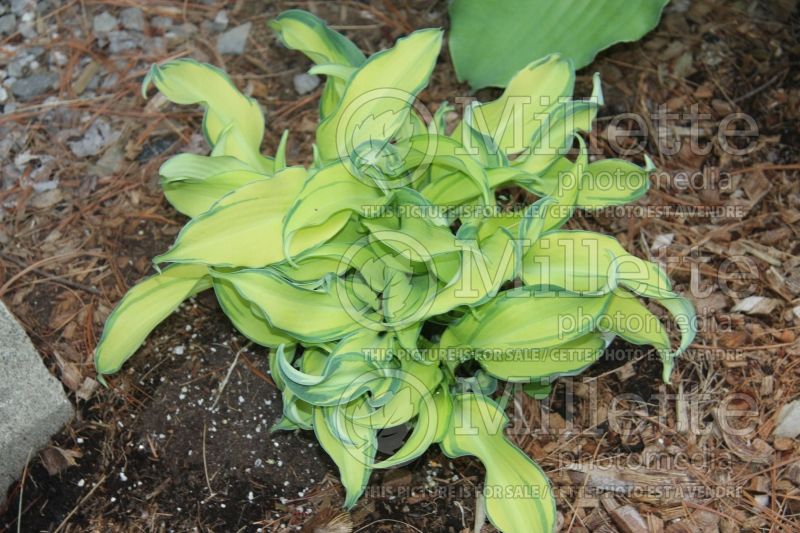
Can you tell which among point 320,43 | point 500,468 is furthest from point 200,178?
point 500,468

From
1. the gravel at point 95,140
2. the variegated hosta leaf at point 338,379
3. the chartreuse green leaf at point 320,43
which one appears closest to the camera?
the variegated hosta leaf at point 338,379

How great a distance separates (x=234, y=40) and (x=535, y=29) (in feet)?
2.52

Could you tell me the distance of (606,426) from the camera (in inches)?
66.9

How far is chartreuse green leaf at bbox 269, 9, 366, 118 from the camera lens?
172 cm

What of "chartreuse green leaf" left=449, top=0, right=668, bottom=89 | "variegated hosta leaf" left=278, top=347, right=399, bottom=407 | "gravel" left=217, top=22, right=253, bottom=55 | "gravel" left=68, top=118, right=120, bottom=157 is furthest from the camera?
"gravel" left=217, top=22, right=253, bottom=55

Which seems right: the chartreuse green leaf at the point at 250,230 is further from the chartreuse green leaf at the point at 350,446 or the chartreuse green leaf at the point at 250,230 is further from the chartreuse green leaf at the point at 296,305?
the chartreuse green leaf at the point at 350,446

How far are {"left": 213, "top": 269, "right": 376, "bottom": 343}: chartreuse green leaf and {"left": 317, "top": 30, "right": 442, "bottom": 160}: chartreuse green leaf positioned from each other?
0.26 meters

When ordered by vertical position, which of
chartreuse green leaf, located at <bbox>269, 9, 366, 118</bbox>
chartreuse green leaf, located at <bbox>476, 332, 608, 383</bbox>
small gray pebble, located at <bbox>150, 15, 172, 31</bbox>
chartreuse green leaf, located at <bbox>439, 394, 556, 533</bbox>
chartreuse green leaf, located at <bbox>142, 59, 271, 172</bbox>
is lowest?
chartreuse green leaf, located at <bbox>439, 394, 556, 533</bbox>

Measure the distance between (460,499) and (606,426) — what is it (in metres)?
0.32

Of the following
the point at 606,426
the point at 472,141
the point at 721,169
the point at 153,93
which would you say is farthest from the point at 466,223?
the point at 153,93

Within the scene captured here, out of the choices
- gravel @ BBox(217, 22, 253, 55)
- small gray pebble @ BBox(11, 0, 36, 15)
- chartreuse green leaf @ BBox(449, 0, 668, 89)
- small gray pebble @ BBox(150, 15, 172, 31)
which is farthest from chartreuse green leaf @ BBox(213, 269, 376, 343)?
small gray pebble @ BBox(11, 0, 36, 15)

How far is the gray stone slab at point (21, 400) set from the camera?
5.17ft

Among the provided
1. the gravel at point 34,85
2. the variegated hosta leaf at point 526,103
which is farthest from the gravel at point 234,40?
the variegated hosta leaf at point 526,103

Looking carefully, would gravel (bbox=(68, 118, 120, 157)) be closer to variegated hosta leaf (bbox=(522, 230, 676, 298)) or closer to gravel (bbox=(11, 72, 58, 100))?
gravel (bbox=(11, 72, 58, 100))
